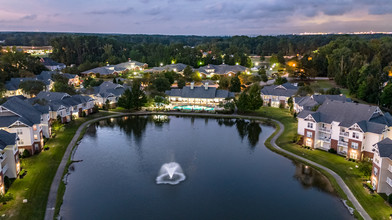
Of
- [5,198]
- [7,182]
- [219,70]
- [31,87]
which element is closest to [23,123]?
[7,182]

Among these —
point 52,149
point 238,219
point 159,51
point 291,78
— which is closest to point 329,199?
point 238,219

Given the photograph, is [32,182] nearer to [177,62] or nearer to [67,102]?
[67,102]

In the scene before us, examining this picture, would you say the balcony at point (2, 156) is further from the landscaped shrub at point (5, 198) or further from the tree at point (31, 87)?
the tree at point (31, 87)

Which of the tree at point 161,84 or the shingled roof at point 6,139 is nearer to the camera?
the shingled roof at point 6,139

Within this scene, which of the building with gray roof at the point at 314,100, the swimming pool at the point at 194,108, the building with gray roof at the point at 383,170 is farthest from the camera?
the swimming pool at the point at 194,108

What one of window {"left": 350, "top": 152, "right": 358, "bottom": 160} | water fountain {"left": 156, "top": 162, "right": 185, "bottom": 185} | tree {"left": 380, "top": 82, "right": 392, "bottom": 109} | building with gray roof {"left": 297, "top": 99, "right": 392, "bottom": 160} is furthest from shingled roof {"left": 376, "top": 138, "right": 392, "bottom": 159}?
tree {"left": 380, "top": 82, "right": 392, "bottom": 109}

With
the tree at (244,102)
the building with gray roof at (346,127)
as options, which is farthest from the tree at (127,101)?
the building with gray roof at (346,127)

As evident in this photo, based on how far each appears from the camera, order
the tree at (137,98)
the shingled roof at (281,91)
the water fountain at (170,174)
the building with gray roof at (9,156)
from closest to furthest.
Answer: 1. the building with gray roof at (9,156)
2. the water fountain at (170,174)
3. the tree at (137,98)
4. the shingled roof at (281,91)

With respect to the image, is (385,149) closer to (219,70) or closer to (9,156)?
(9,156)
